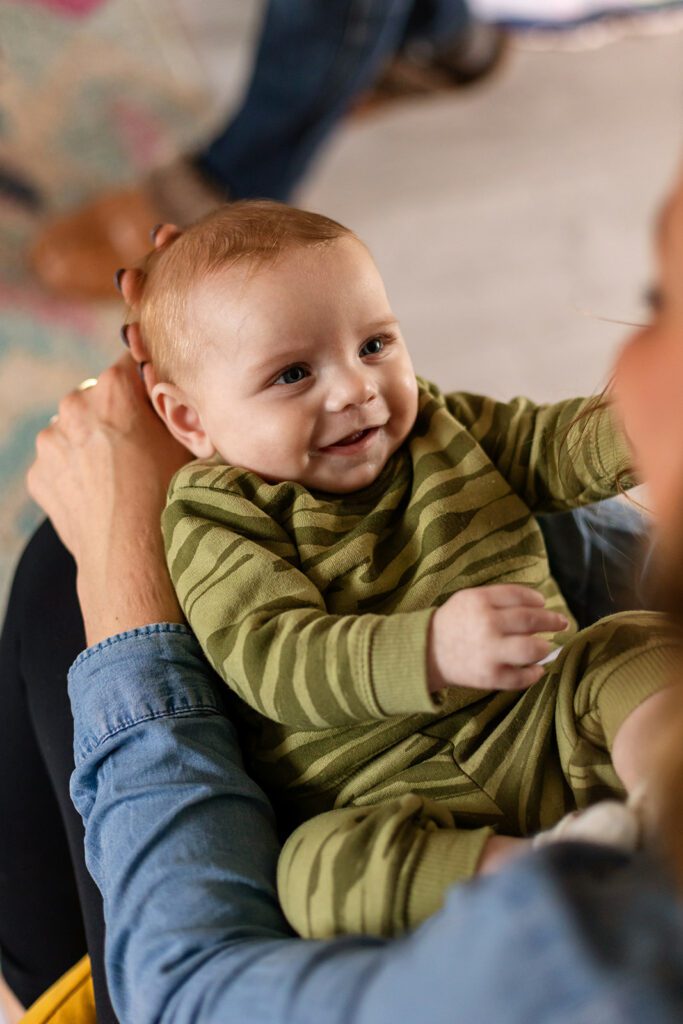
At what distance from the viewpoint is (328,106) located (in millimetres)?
2064

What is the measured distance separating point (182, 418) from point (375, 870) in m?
0.46

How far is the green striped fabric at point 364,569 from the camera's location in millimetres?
733

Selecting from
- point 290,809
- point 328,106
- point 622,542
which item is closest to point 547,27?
point 328,106

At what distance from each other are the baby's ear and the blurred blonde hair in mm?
13

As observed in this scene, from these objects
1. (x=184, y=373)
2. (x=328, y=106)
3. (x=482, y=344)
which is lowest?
(x=184, y=373)

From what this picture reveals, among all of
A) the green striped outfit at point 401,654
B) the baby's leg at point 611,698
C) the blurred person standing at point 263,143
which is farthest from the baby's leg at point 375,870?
the blurred person standing at point 263,143

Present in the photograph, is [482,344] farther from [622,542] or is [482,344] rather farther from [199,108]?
[622,542]

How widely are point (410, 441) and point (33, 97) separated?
70.6 inches

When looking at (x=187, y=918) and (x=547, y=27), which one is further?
(x=547, y=27)

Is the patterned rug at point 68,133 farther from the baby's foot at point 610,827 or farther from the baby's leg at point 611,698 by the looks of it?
the baby's foot at point 610,827

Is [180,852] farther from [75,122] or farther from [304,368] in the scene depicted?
[75,122]

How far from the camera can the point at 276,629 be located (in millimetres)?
769

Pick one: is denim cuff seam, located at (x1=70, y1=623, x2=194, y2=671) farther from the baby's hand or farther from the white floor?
the white floor

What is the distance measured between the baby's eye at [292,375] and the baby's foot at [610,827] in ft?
1.39
